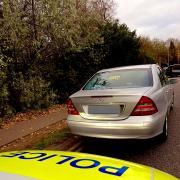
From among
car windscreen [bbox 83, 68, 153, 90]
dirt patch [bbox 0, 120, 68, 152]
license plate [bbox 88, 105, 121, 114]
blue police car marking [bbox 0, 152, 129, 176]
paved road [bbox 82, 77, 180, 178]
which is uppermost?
car windscreen [bbox 83, 68, 153, 90]

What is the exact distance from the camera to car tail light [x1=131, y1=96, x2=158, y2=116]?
17.7ft

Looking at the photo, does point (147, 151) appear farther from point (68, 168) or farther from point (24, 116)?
point (24, 116)

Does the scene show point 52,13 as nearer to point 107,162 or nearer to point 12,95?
point 12,95

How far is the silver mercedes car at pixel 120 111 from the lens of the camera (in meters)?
5.36

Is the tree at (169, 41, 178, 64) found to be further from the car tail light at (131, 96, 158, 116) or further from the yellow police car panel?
the yellow police car panel

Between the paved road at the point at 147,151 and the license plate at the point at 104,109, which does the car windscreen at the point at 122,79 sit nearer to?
the license plate at the point at 104,109

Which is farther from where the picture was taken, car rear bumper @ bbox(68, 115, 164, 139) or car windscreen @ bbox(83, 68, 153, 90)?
car windscreen @ bbox(83, 68, 153, 90)

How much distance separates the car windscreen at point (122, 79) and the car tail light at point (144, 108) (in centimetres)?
65

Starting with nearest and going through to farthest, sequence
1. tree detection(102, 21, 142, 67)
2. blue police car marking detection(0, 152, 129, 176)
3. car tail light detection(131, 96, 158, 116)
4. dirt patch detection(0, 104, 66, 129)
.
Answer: blue police car marking detection(0, 152, 129, 176), car tail light detection(131, 96, 158, 116), dirt patch detection(0, 104, 66, 129), tree detection(102, 21, 142, 67)

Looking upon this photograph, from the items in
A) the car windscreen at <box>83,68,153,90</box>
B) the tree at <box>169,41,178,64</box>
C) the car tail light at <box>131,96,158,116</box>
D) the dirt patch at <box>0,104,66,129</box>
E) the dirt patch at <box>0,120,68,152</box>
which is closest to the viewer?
the car tail light at <box>131,96,158,116</box>

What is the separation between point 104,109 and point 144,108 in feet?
2.18

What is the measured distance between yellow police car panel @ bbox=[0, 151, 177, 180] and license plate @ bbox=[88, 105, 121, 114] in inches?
97.6

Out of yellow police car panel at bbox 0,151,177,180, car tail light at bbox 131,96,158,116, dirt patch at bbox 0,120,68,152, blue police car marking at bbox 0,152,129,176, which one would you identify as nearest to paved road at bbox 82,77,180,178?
car tail light at bbox 131,96,158,116

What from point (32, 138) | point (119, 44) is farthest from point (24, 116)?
point (119, 44)
